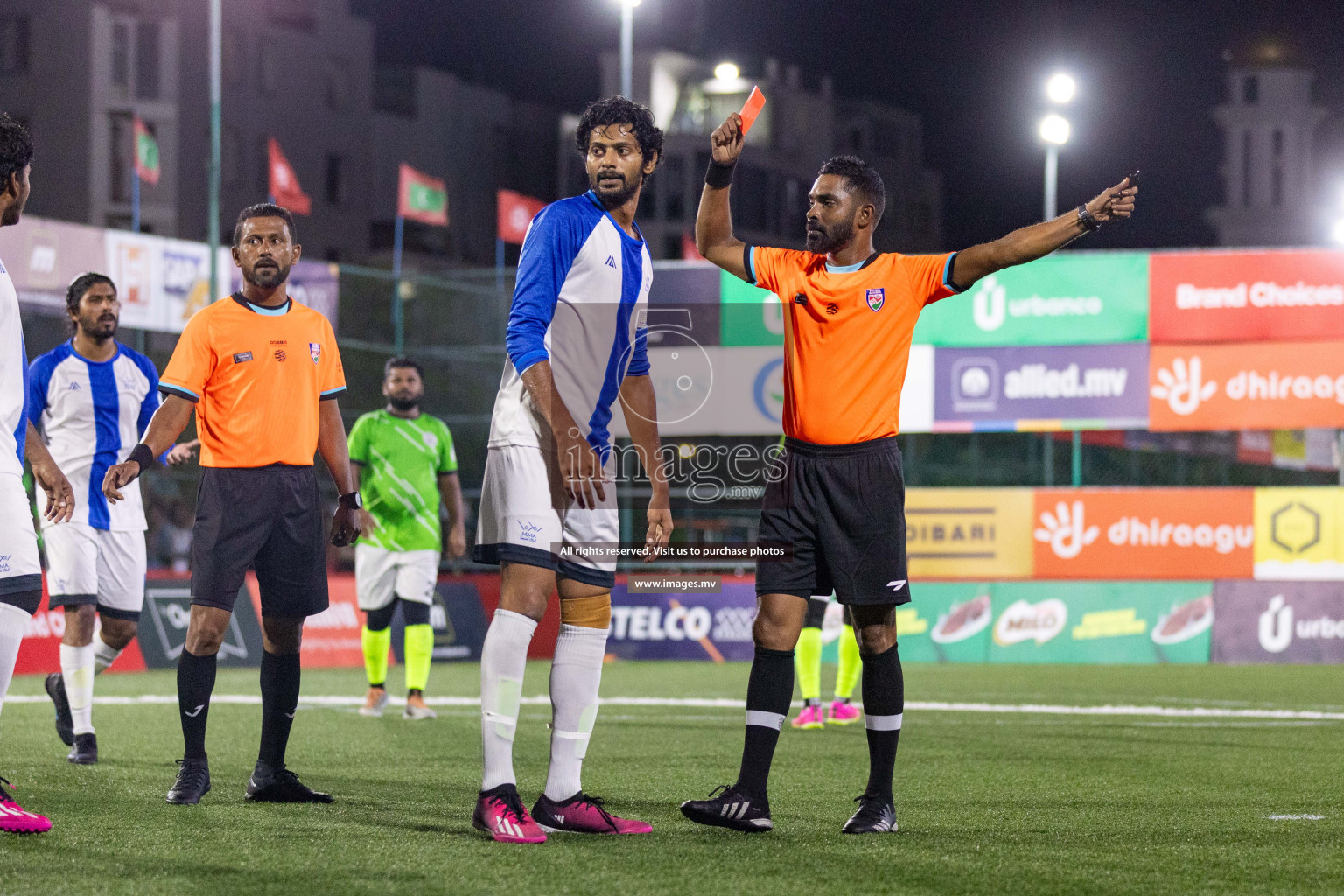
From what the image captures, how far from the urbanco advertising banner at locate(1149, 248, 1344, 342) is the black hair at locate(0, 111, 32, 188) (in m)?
16.8

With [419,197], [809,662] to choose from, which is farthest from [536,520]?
[419,197]

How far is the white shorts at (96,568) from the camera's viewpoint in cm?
793

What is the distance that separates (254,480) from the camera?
19.9ft

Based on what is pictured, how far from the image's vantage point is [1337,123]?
296 feet

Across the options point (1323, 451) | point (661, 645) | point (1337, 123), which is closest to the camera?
point (661, 645)

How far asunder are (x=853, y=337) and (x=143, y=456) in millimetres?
2715

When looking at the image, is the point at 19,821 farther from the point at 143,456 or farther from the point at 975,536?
the point at 975,536

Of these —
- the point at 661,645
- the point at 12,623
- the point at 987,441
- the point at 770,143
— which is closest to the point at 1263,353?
the point at 987,441

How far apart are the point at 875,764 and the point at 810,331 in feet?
4.98

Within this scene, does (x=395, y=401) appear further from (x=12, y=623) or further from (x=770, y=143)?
(x=770, y=143)

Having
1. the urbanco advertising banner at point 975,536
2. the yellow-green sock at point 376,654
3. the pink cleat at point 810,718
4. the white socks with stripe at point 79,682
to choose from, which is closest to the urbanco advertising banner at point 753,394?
the urbanco advertising banner at point 975,536

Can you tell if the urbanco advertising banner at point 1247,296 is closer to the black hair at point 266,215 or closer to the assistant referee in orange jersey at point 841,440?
the assistant referee in orange jersey at point 841,440

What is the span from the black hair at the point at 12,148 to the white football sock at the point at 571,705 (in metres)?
2.34

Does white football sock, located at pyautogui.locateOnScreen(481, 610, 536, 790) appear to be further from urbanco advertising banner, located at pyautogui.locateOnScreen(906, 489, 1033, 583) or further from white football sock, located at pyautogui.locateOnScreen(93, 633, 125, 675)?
urbanco advertising banner, located at pyautogui.locateOnScreen(906, 489, 1033, 583)
